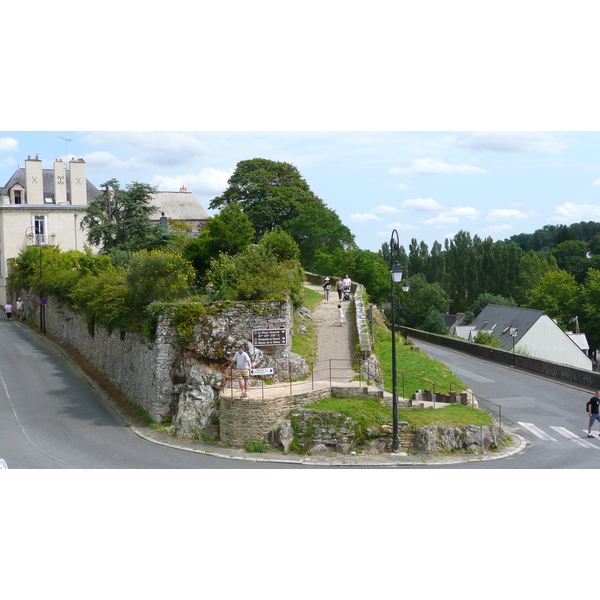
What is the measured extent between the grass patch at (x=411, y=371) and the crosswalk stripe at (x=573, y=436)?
342 centimetres

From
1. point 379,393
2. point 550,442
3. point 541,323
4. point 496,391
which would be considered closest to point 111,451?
point 379,393

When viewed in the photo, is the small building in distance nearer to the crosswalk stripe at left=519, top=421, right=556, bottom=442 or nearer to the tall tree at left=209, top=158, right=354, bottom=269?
the tall tree at left=209, top=158, right=354, bottom=269

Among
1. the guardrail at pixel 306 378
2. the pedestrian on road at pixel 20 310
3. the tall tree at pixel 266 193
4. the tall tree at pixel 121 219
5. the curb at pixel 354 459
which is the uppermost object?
the tall tree at pixel 266 193

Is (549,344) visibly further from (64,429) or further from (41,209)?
(41,209)

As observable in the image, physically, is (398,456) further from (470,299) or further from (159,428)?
(470,299)

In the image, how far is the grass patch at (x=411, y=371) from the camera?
895 inches

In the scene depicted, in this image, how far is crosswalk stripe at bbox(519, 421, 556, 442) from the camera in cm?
2139

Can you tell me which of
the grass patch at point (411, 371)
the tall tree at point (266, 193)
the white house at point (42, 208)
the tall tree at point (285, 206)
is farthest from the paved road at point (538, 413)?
the white house at point (42, 208)

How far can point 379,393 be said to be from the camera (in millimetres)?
19531

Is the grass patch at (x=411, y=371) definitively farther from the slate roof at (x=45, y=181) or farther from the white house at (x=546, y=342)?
the slate roof at (x=45, y=181)

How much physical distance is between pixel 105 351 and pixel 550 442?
701 inches

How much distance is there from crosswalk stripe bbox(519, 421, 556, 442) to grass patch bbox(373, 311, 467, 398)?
95.6 inches

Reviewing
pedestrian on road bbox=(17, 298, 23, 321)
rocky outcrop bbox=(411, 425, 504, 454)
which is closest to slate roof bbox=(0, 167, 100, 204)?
pedestrian on road bbox=(17, 298, 23, 321)

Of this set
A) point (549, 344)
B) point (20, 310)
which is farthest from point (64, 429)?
point (549, 344)
